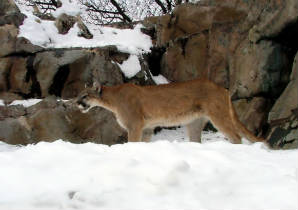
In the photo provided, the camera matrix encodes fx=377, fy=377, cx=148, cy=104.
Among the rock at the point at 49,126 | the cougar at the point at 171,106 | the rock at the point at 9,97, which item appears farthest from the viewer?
the rock at the point at 9,97

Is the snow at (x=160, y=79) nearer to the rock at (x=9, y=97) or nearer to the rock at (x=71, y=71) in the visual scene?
the rock at (x=71, y=71)

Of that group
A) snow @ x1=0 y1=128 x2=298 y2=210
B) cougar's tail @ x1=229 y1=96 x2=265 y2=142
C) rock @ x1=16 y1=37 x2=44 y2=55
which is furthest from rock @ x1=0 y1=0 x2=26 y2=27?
snow @ x1=0 y1=128 x2=298 y2=210

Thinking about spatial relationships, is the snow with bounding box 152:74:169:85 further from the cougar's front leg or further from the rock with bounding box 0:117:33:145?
the cougar's front leg

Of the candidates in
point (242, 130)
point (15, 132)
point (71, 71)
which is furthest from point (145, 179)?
point (71, 71)

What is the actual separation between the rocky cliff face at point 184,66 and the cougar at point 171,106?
96cm

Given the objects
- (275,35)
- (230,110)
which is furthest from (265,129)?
(275,35)

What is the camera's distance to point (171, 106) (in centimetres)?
740

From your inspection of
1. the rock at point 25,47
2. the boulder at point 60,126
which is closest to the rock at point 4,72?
the rock at point 25,47

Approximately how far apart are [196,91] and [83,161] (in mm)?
4304

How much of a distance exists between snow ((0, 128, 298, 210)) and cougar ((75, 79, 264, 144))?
3320mm

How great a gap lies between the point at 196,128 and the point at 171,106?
2.46ft

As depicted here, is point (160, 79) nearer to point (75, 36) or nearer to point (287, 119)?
point (75, 36)

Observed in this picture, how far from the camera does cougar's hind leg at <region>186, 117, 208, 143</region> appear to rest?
7602 mm

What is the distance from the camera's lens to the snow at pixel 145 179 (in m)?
2.67
